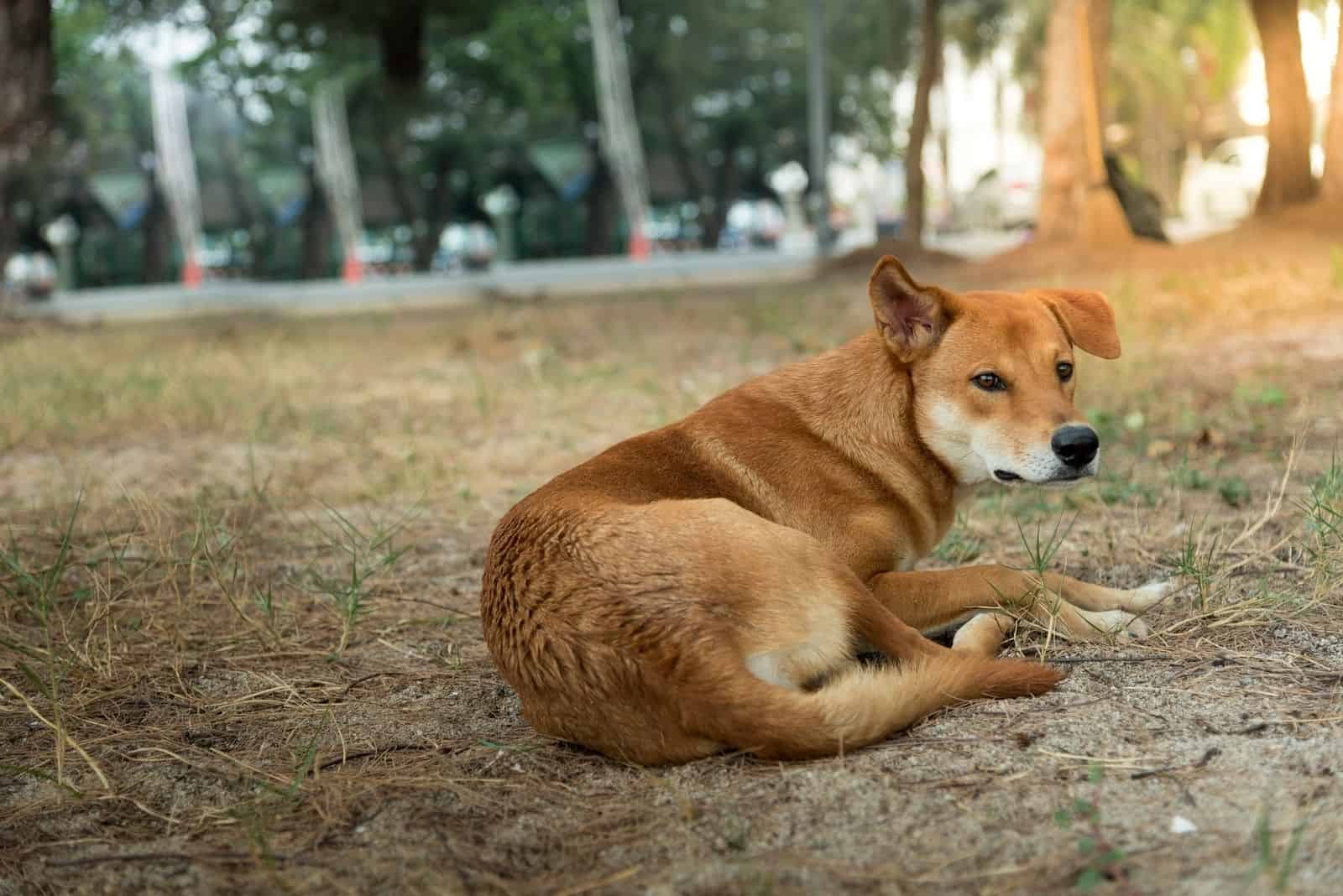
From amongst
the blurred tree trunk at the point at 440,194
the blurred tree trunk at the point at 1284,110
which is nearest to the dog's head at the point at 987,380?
the blurred tree trunk at the point at 1284,110

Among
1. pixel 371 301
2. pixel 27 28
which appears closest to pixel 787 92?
pixel 371 301

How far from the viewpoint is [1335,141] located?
14.8 metres

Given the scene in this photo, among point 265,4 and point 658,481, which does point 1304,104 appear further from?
point 265,4

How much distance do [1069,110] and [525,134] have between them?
78.4ft

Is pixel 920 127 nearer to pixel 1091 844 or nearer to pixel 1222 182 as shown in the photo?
pixel 1091 844

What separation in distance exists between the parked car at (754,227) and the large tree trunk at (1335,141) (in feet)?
84.3

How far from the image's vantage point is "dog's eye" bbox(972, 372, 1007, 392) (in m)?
4.12

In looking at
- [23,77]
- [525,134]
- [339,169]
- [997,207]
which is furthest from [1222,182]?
[23,77]

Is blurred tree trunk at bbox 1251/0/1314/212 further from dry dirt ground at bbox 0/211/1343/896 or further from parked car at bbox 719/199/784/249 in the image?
parked car at bbox 719/199/784/249

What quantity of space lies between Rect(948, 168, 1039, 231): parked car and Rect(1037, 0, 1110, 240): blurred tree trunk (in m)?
33.0

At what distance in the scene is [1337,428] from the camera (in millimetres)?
6605

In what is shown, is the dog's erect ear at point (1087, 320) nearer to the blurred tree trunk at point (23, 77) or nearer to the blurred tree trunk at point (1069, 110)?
the blurred tree trunk at point (1069, 110)

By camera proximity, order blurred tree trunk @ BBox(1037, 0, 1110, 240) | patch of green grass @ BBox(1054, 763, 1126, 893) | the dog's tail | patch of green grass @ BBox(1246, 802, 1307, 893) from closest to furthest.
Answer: patch of green grass @ BBox(1246, 802, 1307, 893), patch of green grass @ BBox(1054, 763, 1126, 893), the dog's tail, blurred tree trunk @ BBox(1037, 0, 1110, 240)

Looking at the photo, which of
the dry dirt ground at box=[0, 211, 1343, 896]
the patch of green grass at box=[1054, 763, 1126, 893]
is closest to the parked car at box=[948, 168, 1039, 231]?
the dry dirt ground at box=[0, 211, 1343, 896]
